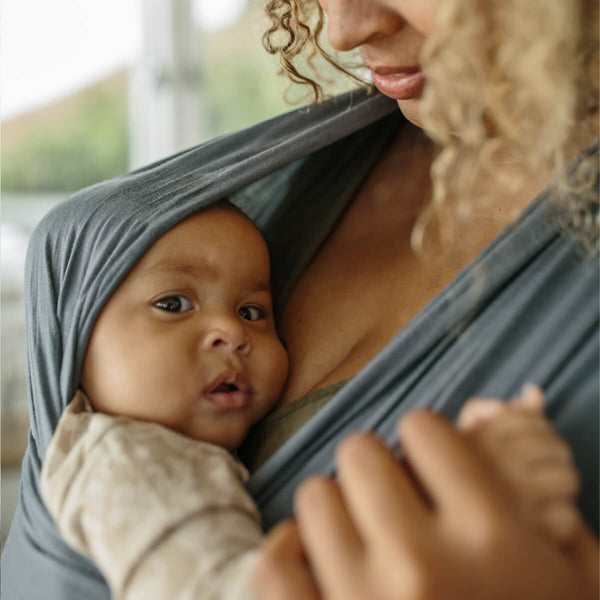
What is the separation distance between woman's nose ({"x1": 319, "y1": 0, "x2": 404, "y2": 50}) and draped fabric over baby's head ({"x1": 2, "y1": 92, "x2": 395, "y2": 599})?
237 millimetres

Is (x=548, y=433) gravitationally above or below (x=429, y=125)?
below

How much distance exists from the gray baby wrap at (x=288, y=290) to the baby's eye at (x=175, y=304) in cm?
7

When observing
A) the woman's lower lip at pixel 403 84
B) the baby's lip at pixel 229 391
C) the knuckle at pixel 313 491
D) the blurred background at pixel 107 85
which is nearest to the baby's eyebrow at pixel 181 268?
the baby's lip at pixel 229 391

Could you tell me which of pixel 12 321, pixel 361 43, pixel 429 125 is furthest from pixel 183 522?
pixel 12 321

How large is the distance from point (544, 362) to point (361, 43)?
44 centimetres

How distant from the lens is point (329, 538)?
613 mm

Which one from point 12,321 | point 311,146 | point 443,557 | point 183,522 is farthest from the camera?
point 12,321

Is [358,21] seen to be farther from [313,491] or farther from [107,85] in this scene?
[107,85]

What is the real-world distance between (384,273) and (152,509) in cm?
53

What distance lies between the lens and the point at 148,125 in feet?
10.6

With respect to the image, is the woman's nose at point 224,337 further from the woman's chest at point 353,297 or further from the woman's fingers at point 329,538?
the woman's fingers at point 329,538

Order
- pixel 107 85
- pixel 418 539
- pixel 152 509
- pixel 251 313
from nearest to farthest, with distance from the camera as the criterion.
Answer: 1. pixel 418 539
2. pixel 152 509
3. pixel 251 313
4. pixel 107 85

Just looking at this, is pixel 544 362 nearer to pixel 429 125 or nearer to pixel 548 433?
pixel 548 433

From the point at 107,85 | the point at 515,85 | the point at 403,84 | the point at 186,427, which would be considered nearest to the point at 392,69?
the point at 403,84
